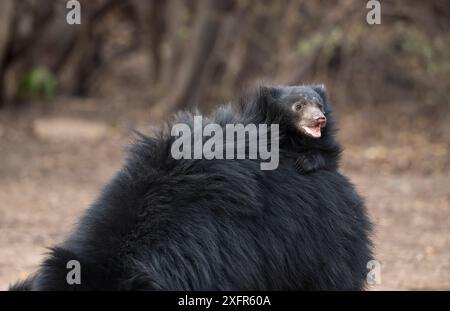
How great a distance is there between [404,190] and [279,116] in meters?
7.27

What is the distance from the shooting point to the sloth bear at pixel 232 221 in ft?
12.0

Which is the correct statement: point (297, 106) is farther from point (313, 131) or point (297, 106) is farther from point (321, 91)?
point (321, 91)

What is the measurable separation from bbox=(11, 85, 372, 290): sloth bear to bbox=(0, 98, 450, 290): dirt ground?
2.70 meters

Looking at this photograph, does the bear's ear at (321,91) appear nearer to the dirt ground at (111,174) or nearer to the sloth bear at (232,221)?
the sloth bear at (232,221)

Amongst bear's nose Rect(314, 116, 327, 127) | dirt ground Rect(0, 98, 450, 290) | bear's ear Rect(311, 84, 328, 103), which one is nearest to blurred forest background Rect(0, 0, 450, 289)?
dirt ground Rect(0, 98, 450, 290)

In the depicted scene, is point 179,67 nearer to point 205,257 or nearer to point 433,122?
point 433,122

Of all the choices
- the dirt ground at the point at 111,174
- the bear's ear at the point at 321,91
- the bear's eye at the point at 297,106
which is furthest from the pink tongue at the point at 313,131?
the dirt ground at the point at 111,174

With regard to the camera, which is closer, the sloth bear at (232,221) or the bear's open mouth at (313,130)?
the sloth bear at (232,221)

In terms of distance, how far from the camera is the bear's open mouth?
4.35 m

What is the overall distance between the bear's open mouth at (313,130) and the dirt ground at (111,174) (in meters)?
2.71

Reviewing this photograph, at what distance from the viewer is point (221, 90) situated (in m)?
18.2

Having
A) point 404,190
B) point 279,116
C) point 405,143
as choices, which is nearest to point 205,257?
point 279,116

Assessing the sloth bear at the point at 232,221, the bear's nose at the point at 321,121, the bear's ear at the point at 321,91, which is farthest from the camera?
the bear's ear at the point at 321,91

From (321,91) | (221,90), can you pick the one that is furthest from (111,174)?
(321,91)
